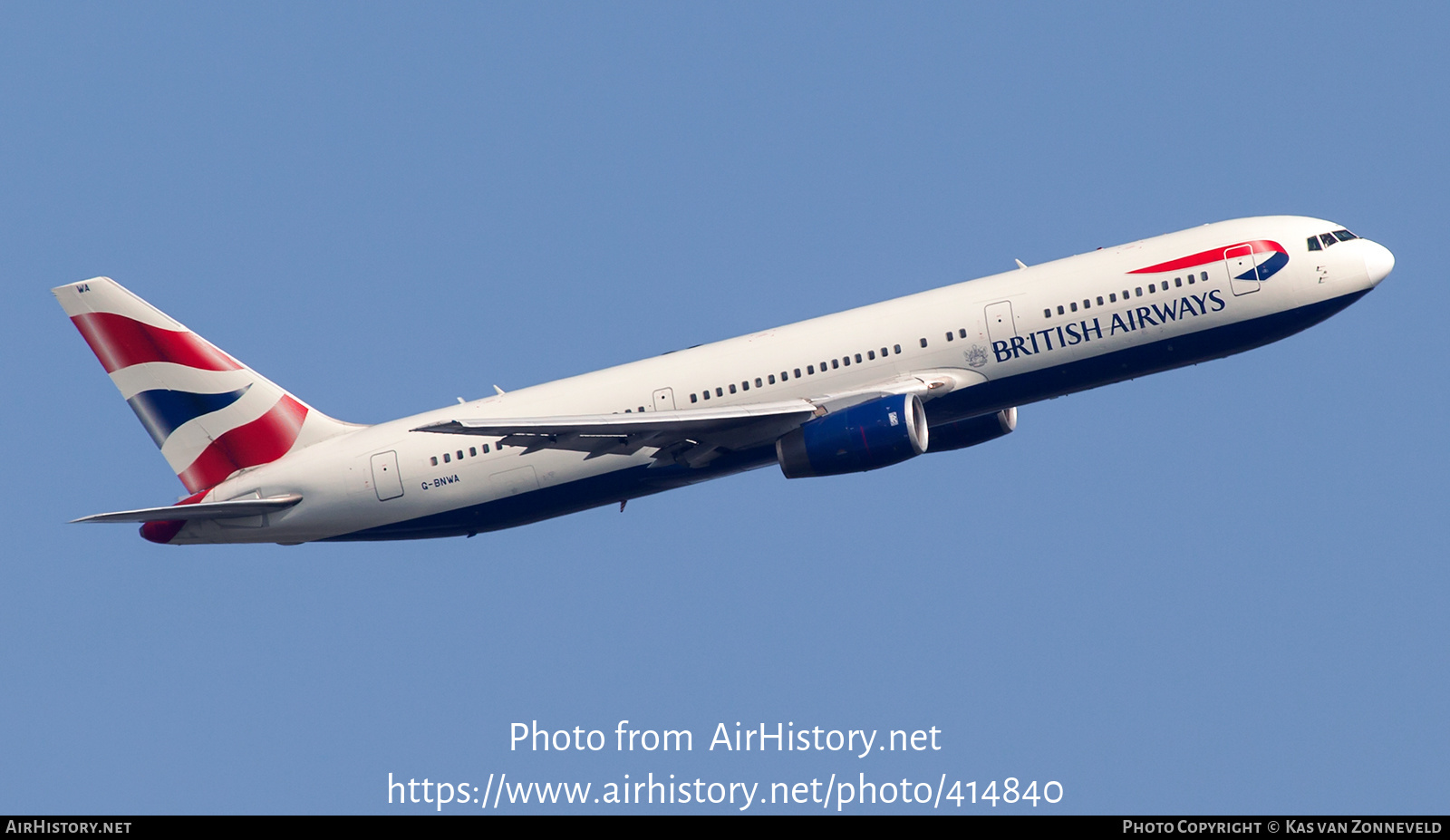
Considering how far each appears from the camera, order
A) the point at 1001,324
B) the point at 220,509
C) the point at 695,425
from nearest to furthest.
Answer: the point at 695,425 < the point at 1001,324 < the point at 220,509

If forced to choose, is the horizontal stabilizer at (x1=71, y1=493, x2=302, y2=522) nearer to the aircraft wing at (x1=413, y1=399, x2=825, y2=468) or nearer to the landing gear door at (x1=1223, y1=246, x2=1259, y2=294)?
the aircraft wing at (x1=413, y1=399, x2=825, y2=468)

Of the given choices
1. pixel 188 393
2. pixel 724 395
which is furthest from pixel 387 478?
pixel 724 395

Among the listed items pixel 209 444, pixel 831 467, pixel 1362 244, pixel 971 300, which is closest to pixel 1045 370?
pixel 971 300

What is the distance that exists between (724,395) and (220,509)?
1702 centimetres

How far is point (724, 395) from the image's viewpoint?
51250mm

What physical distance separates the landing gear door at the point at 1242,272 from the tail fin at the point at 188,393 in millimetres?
29050

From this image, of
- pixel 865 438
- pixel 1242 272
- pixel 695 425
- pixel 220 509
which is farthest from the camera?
pixel 220 509

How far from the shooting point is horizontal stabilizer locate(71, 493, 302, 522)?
51906 mm

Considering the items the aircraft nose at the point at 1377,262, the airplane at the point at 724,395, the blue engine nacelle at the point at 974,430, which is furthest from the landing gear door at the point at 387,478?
the aircraft nose at the point at 1377,262

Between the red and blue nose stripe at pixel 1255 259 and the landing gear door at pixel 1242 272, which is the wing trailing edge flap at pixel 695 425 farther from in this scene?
→ the landing gear door at pixel 1242 272

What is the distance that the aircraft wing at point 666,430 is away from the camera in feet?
157

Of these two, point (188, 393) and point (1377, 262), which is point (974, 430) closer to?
point (1377, 262)

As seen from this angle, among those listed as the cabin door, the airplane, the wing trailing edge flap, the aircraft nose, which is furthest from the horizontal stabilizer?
the aircraft nose

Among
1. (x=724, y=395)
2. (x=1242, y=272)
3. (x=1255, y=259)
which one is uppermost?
(x=1255, y=259)
